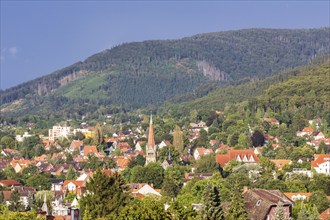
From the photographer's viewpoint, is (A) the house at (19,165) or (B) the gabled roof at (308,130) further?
(B) the gabled roof at (308,130)

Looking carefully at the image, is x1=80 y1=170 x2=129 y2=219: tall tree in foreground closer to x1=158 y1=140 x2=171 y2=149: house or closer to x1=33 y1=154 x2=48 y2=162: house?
x1=158 y1=140 x2=171 y2=149: house

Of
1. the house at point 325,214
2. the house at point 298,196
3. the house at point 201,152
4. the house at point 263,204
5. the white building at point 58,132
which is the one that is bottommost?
the white building at point 58,132

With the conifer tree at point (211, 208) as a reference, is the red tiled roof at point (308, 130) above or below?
below

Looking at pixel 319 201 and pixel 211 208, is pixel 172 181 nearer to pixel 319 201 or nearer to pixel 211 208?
pixel 319 201

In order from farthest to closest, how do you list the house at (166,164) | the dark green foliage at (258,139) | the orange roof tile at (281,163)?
the dark green foliage at (258,139) → the house at (166,164) → the orange roof tile at (281,163)

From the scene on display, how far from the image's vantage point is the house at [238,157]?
98688mm

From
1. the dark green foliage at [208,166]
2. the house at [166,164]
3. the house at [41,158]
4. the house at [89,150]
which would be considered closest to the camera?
the dark green foliage at [208,166]

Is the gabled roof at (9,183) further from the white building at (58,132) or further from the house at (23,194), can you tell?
Result: the white building at (58,132)

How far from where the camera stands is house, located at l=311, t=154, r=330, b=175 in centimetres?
9362

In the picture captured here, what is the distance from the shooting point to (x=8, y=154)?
13875 cm

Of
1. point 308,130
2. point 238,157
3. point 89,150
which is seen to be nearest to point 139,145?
point 89,150

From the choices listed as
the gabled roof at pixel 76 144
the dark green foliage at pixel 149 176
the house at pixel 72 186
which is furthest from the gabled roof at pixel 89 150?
the dark green foliage at pixel 149 176

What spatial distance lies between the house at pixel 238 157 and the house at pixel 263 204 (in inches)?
1847

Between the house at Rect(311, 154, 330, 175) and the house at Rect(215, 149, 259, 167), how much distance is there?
21.2 ft
